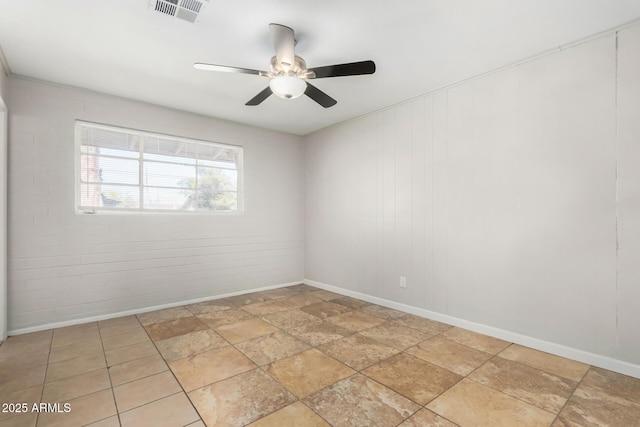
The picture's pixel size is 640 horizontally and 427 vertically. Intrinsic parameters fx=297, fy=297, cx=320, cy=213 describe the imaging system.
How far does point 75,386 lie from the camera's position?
2.18 metres

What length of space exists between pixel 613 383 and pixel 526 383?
0.64 meters

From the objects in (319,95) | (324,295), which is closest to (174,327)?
(324,295)

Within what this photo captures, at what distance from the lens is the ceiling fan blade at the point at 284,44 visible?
7.64ft

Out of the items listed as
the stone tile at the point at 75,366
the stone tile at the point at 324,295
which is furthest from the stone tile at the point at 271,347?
the stone tile at the point at 324,295

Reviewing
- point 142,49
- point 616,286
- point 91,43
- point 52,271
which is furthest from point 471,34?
point 52,271

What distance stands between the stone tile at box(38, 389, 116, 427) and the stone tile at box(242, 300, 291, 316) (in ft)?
6.23

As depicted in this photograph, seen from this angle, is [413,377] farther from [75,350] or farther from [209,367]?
[75,350]

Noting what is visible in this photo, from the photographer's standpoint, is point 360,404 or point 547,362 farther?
point 547,362

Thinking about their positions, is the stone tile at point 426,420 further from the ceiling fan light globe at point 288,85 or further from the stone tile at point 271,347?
the ceiling fan light globe at point 288,85

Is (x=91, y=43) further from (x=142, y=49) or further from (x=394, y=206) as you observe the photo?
(x=394, y=206)

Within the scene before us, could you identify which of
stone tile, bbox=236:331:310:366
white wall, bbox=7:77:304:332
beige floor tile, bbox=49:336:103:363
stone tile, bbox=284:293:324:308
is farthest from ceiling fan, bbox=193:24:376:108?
stone tile, bbox=284:293:324:308

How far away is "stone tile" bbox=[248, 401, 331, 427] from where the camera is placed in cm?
178

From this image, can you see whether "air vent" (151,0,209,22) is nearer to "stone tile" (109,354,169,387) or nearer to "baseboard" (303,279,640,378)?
"stone tile" (109,354,169,387)

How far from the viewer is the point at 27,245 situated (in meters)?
3.21
